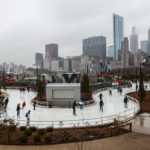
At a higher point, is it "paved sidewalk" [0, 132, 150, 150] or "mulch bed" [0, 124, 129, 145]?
"mulch bed" [0, 124, 129, 145]

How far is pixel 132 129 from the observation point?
1775 cm

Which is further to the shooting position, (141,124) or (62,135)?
(141,124)

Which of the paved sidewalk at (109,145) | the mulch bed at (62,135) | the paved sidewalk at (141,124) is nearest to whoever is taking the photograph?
the paved sidewalk at (109,145)

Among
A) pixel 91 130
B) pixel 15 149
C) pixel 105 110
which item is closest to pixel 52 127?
pixel 91 130

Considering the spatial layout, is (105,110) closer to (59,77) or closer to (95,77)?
(59,77)

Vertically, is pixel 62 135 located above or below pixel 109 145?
above

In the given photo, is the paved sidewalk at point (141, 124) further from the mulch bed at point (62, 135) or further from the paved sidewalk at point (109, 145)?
the paved sidewalk at point (109, 145)

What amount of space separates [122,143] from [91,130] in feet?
10.4

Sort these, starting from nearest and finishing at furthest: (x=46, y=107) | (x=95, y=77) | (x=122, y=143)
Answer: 1. (x=122, y=143)
2. (x=46, y=107)
3. (x=95, y=77)

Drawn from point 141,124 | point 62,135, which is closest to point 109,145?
point 62,135

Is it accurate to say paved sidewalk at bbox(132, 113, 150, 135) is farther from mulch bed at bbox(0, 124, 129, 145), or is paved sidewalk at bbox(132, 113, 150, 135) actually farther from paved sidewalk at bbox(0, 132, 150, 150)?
paved sidewalk at bbox(0, 132, 150, 150)

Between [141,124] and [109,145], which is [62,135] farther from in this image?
[141,124]

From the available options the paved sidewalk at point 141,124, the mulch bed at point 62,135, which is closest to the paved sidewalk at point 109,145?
the mulch bed at point 62,135

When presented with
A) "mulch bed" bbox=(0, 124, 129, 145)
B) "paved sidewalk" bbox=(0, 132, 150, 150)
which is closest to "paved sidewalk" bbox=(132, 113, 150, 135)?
"mulch bed" bbox=(0, 124, 129, 145)
